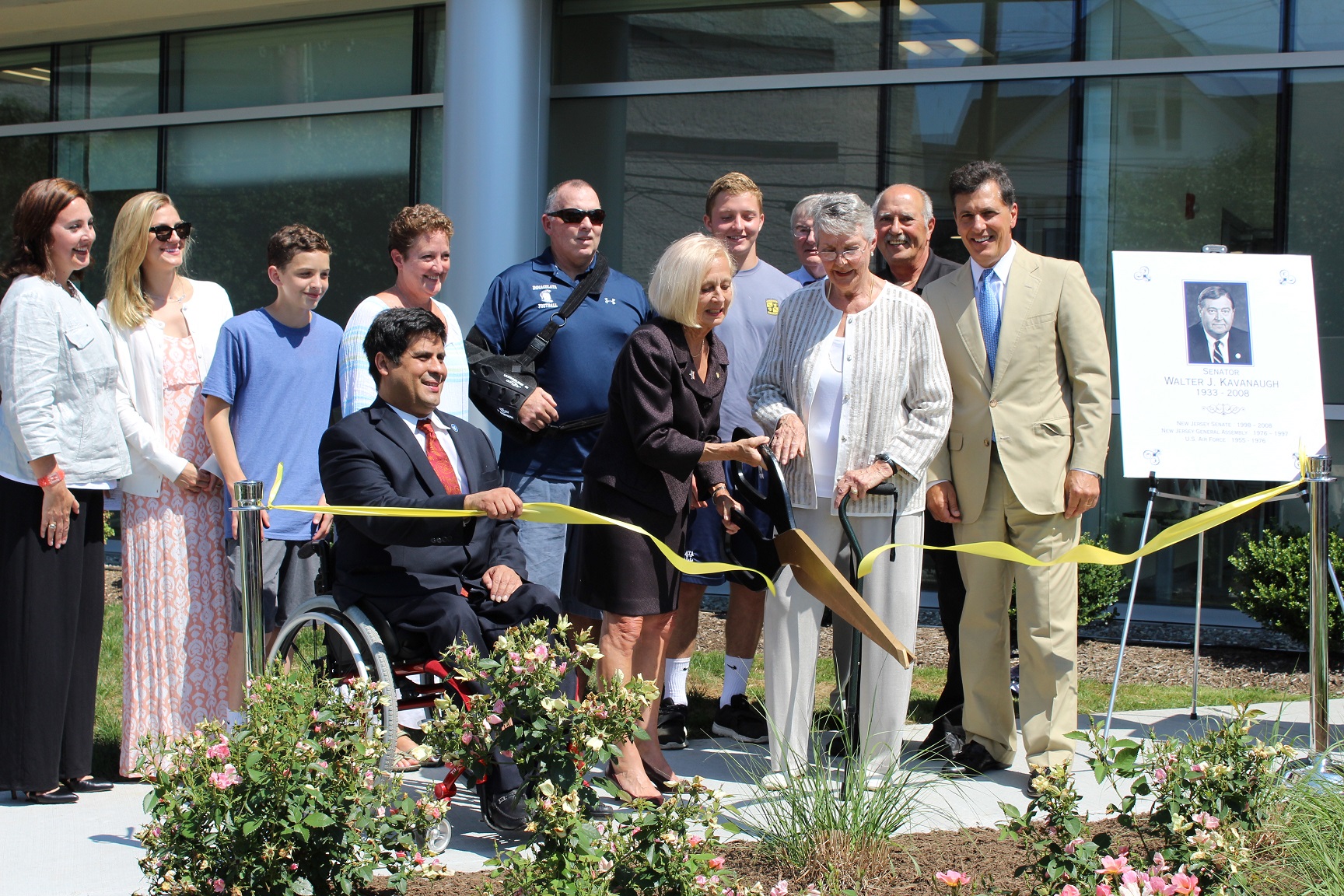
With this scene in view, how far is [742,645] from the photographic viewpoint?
5348 mm

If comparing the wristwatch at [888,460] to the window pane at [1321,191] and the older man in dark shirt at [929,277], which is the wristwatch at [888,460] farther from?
the window pane at [1321,191]

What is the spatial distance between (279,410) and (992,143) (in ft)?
19.2

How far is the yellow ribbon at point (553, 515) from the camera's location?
12.4 feet

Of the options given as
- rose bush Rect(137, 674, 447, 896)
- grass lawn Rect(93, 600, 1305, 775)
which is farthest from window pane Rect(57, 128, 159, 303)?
rose bush Rect(137, 674, 447, 896)

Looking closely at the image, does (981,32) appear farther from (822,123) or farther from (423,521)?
(423,521)

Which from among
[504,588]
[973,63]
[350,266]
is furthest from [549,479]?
[350,266]

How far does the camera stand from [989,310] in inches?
183

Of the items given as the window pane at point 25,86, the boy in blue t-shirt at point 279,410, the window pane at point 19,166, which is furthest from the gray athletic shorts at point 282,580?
the window pane at point 25,86

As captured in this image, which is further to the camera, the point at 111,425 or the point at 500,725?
the point at 111,425

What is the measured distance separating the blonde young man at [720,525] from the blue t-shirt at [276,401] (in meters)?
1.57

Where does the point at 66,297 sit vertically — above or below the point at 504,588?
above

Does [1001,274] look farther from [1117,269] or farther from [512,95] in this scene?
[512,95]

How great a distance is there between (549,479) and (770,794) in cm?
188

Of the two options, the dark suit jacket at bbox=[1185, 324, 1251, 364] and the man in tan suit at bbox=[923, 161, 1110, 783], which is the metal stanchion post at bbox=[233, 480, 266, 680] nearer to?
the man in tan suit at bbox=[923, 161, 1110, 783]
